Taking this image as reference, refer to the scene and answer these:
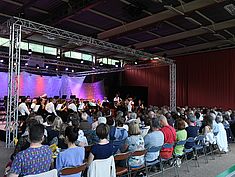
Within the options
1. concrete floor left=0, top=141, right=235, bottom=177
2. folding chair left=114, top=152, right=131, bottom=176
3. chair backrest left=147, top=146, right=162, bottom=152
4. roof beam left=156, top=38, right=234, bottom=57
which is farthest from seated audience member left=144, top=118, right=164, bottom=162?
roof beam left=156, top=38, right=234, bottom=57

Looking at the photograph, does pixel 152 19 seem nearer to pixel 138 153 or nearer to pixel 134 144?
pixel 134 144

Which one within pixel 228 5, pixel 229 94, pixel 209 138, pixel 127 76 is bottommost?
pixel 209 138

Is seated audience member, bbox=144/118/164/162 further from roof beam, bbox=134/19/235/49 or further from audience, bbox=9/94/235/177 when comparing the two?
roof beam, bbox=134/19/235/49

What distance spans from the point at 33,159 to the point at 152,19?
8623 mm

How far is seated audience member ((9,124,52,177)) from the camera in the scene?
6.84 ft

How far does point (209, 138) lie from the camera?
5551 millimetres

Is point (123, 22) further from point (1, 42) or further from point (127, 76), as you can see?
point (127, 76)

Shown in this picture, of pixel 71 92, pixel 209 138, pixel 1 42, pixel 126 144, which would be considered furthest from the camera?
pixel 71 92

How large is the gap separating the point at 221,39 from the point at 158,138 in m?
10.9

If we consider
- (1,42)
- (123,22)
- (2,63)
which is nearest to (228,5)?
(123,22)

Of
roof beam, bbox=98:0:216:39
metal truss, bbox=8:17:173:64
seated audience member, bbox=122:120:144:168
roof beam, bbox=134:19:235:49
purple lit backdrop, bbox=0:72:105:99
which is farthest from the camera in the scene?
purple lit backdrop, bbox=0:72:105:99

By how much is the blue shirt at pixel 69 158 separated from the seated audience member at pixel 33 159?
0.37 meters

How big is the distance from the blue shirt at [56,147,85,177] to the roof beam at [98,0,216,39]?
282 inches

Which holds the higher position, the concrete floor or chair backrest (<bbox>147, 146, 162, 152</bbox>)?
chair backrest (<bbox>147, 146, 162, 152</bbox>)
